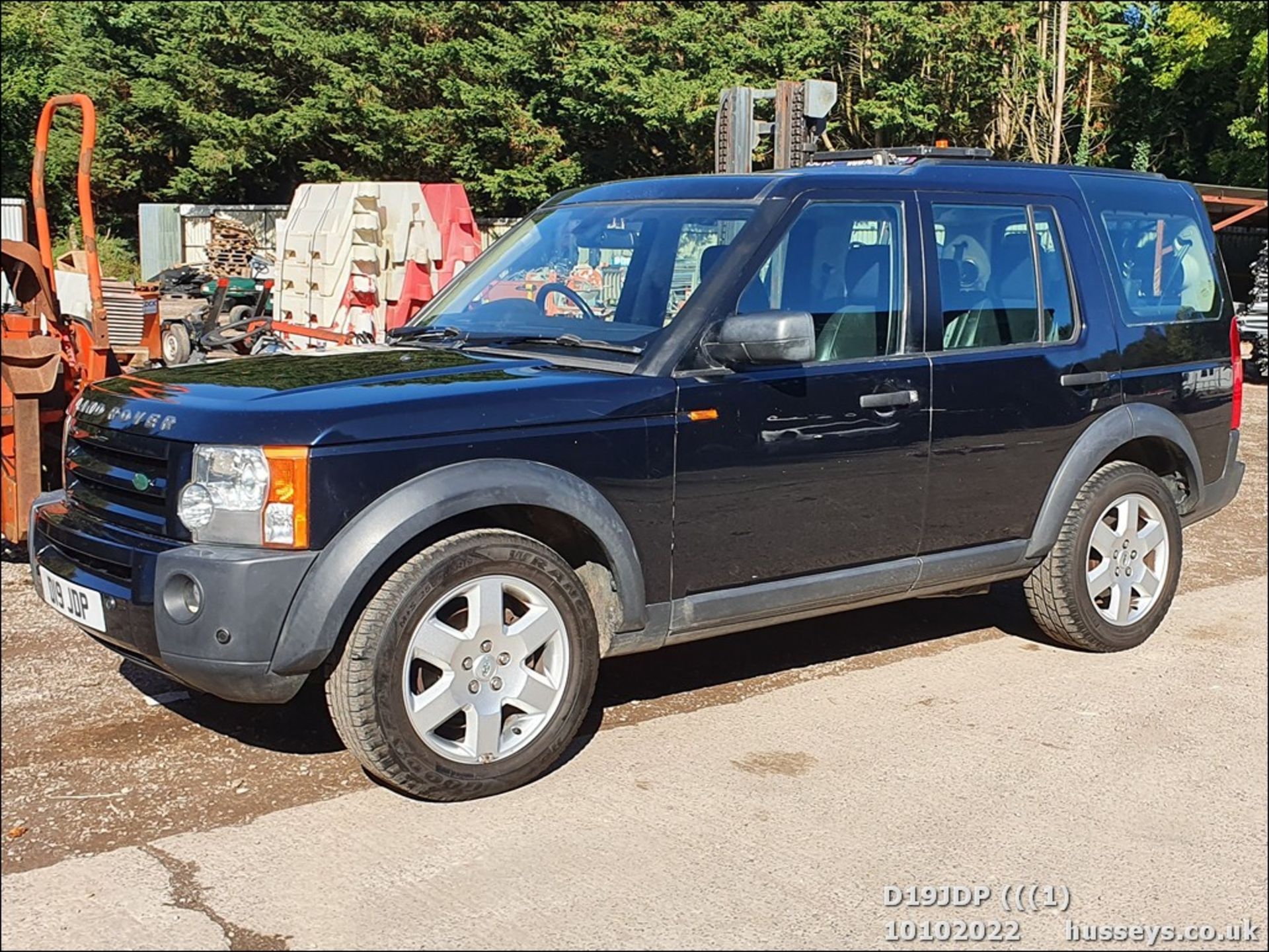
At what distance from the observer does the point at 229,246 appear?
26.4m

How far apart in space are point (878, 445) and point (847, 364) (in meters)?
0.32

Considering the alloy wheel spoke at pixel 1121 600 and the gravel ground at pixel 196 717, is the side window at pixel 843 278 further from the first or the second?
the alloy wheel spoke at pixel 1121 600

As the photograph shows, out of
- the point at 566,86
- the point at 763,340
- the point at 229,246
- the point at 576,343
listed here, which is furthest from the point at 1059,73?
the point at 763,340

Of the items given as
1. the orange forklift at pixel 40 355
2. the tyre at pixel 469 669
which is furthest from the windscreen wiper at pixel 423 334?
the orange forklift at pixel 40 355

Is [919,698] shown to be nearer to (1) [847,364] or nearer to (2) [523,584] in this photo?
(1) [847,364]

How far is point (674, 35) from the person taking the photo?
85.3ft

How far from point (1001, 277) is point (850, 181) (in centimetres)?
82

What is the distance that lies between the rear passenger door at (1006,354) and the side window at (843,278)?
6.8 inches

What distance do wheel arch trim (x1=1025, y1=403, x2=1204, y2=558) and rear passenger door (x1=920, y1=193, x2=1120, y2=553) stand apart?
39 millimetres

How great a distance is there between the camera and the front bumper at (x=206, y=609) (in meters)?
3.93

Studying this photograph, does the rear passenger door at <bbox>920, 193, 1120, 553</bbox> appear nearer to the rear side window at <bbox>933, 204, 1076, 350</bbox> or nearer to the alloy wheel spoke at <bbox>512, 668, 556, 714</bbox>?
the rear side window at <bbox>933, 204, 1076, 350</bbox>

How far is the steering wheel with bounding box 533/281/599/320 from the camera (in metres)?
5.09

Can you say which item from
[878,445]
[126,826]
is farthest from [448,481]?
[878,445]

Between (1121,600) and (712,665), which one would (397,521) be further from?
(1121,600)
